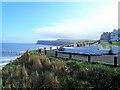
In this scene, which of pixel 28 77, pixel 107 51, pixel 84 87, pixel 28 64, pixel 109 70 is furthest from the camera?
pixel 107 51

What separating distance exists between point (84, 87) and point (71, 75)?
71.8 inches

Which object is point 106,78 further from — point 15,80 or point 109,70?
point 15,80

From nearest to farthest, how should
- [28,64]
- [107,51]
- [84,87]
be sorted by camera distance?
[84,87] < [28,64] < [107,51]

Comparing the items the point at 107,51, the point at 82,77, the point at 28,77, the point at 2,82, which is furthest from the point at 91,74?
the point at 107,51

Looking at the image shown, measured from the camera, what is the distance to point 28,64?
18.0 m

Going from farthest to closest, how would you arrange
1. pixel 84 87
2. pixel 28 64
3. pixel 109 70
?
pixel 28 64, pixel 109 70, pixel 84 87

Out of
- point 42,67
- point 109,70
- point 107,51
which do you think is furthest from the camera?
point 107,51

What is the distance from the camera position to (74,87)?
12.7m

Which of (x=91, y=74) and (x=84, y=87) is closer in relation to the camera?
(x=84, y=87)

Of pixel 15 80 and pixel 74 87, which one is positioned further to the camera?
pixel 15 80

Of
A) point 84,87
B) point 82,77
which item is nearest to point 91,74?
point 82,77

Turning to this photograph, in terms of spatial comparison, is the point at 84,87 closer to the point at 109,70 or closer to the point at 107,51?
the point at 109,70

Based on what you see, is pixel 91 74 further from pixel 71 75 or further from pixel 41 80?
pixel 41 80

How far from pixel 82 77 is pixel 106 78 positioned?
1.38 metres
